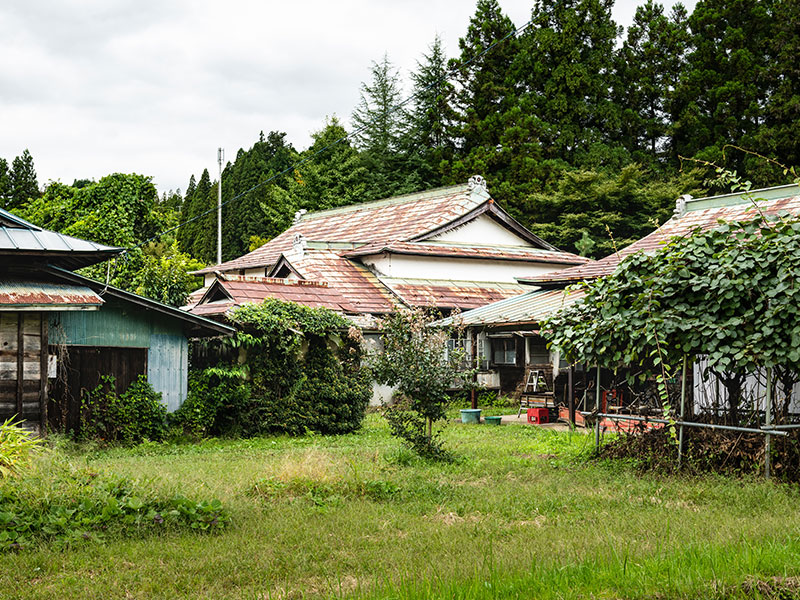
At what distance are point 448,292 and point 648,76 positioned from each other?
2292 cm

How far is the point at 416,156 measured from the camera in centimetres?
4981

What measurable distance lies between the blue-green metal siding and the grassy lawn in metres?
4.02

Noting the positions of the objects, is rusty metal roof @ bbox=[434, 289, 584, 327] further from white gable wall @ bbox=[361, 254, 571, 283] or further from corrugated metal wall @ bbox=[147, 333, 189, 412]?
corrugated metal wall @ bbox=[147, 333, 189, 412]

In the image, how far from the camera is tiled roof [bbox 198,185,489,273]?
3241cm

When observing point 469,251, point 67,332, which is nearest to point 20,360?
point 67,332

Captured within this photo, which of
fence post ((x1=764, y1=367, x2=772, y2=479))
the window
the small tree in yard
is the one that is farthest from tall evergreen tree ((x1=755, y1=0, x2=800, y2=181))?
fence post ((x1=764, y1=367, x2=772, y2=479))

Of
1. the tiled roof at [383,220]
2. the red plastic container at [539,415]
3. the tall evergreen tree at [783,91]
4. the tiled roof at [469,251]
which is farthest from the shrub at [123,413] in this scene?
the tall evergreen tree at [783,91]

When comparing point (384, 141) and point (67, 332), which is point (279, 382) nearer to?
point (67, 332)

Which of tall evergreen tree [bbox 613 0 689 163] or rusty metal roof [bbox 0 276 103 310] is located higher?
tall evergreen tree [bbox 613 0 689 163]

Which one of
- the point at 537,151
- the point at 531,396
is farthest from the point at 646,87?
the point at 531,396

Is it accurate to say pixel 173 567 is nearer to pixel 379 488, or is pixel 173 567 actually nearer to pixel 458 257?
pixel 379 488

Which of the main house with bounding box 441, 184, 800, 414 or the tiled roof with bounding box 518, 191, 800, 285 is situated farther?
the main house with bounding box 441, 184, 800, 414

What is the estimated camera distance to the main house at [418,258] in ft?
92.8

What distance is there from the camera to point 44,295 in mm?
14445
